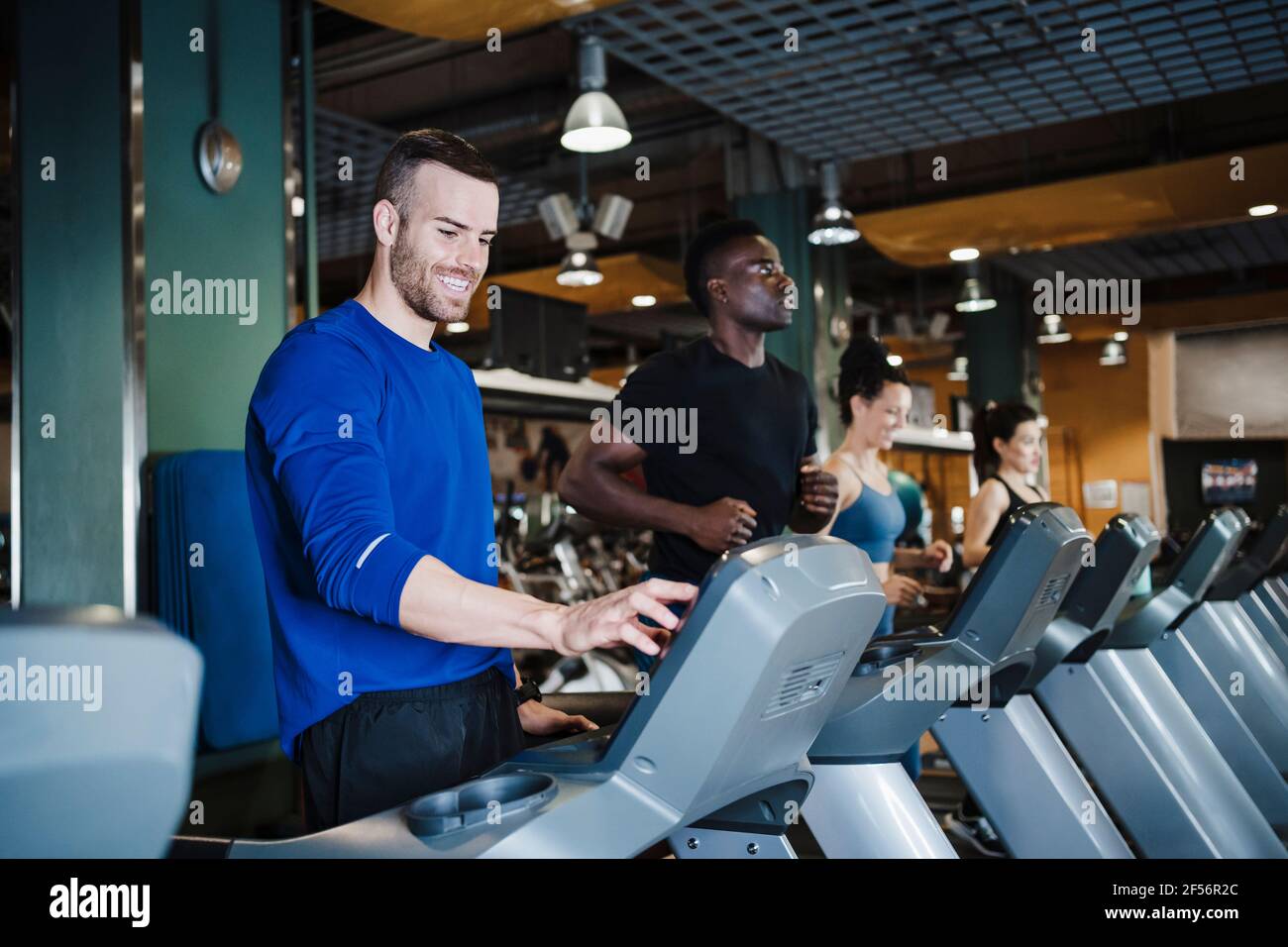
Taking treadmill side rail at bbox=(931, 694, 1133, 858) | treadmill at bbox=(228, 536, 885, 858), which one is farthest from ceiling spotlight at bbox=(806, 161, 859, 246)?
treadmill at bbox=(228, 536, 885, 858)

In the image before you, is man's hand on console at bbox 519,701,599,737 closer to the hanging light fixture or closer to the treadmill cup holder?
the treadmill cup holder

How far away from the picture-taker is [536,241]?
11.9 meters

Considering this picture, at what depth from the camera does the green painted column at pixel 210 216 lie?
2832 mm

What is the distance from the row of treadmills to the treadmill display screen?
10.1m

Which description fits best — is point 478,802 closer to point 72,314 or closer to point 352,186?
point 72,314

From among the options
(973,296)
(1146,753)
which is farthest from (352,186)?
(1146,753)

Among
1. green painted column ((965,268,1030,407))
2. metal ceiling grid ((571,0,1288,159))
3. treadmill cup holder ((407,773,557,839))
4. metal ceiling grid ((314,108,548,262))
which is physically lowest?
treadmill cup holder ((407,773,557,839))

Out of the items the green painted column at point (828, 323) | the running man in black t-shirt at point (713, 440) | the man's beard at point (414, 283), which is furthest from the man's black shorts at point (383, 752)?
the green painted column at point (828, 323)

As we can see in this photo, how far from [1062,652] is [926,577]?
655cm

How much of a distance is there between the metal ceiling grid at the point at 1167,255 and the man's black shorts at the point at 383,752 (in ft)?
33.7

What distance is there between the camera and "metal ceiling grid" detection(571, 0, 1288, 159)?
4.95 m

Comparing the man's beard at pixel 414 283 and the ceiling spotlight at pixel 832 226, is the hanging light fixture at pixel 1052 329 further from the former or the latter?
the man's beard at pixel 414 283

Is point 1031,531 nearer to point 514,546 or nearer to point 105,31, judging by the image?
point 105,31
